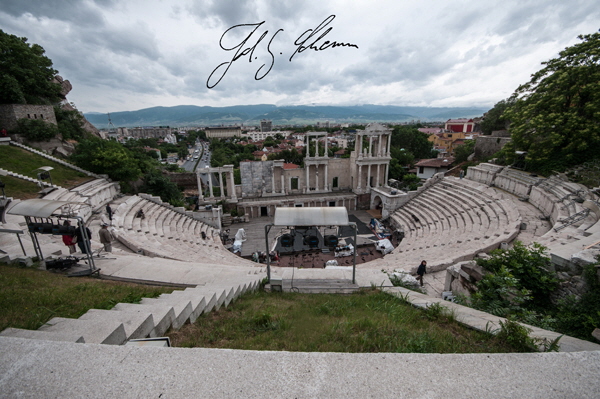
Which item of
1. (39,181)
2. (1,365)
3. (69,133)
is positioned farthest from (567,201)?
(69,133)

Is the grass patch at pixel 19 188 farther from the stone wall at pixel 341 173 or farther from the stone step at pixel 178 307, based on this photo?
the stone wall at pixel 341 173

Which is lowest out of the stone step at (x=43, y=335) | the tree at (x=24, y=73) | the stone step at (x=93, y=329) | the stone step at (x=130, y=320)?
the stone step at (x=130, y=320)

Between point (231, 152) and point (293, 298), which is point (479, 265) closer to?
point (293, 298)

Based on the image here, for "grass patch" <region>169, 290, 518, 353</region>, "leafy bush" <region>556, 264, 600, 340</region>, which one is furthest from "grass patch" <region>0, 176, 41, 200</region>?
"leafy bush" <region>556, 264, 600, 340</region>

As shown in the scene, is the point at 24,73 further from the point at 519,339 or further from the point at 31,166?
the point at 519,339

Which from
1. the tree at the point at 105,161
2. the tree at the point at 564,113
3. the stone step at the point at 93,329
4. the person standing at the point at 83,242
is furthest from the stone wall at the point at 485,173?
the tree at the point at 105,161

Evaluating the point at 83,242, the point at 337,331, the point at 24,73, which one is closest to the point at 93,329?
the point at 337,331

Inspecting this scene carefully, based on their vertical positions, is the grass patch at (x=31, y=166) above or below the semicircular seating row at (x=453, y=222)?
above

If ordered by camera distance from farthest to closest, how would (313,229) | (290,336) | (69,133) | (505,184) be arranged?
(69,133) → (505,184) → (313,229) → (290,336)
